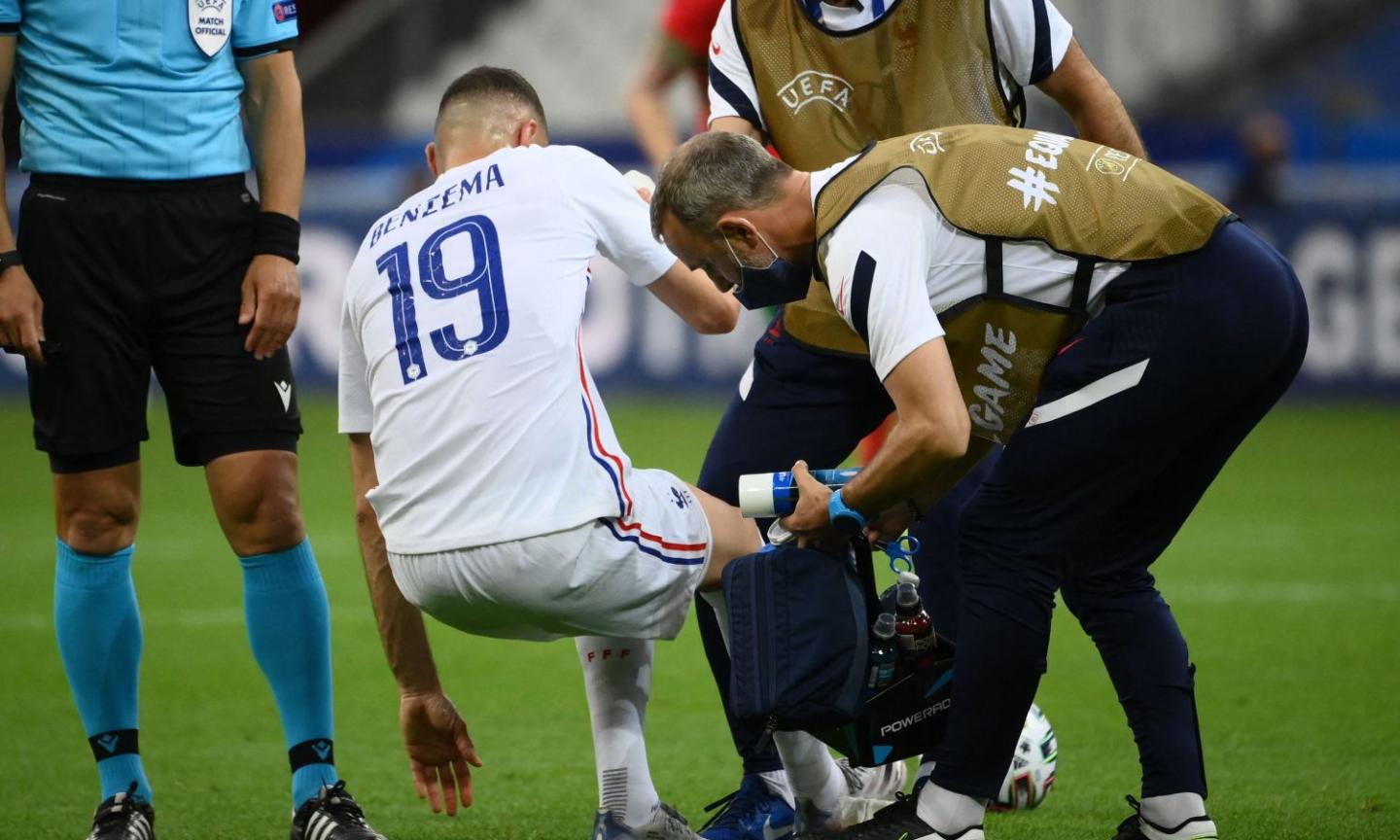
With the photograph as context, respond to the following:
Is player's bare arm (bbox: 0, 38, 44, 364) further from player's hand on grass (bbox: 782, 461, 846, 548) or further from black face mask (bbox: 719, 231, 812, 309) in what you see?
player's hand on grass (bbox: 782, 461, 846, 548)

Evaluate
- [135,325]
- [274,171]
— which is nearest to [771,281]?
[274,171]

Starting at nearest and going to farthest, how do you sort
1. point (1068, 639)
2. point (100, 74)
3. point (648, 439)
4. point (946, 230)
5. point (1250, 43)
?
point (946, 230)
point (100, 74)
point (1068, 639)
point (648, 439)
point (1250, 43)

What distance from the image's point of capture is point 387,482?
374cm

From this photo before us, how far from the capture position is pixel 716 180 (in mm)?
3555

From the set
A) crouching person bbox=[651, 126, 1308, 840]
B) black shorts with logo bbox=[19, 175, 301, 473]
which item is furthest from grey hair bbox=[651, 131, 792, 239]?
black shorts with logo bbox=[19, 175, 301, 473]

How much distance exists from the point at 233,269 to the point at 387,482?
2.73 feet

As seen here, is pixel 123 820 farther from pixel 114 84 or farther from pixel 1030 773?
pixel 1030 773

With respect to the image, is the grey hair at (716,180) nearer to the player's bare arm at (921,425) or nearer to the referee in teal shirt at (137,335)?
the player's bare arm at (921,425)

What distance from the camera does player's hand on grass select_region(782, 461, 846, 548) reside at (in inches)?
141

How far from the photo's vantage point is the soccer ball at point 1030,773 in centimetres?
441

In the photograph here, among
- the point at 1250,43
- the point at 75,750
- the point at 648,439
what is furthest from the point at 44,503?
the point at 1250,43

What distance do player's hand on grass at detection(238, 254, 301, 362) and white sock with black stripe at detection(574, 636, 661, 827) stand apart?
1.04 m

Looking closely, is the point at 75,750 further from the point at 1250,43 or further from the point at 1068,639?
the point at 1250,43

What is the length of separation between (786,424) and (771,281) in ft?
2.65
